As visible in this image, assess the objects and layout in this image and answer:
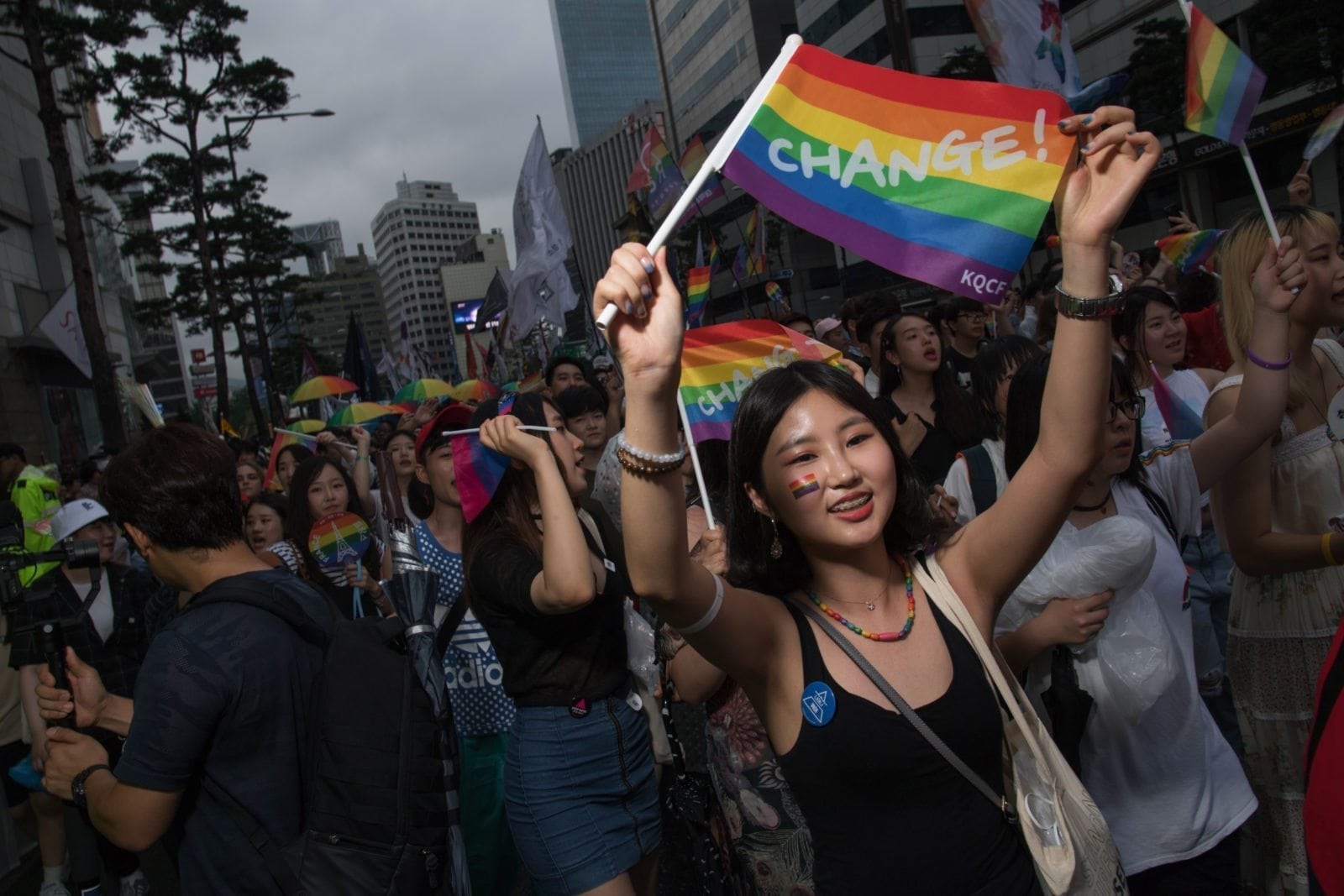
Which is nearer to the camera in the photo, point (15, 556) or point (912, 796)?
point (912, 796)

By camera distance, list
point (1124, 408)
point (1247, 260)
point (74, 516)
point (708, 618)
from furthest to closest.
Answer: point (74, 516) → point (1247, 260) → point (1124, 408) → point (708, 618)

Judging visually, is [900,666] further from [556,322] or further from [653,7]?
[653,7]

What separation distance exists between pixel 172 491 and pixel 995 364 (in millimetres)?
2869

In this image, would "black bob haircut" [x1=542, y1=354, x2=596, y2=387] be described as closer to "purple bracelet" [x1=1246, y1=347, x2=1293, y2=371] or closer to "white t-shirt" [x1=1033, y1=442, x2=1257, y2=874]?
"purple bracelet" [x1=1246, y1=347, x2=1293, y2=371]

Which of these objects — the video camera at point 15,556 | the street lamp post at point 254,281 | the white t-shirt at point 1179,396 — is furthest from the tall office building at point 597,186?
the video camera at point 15,556

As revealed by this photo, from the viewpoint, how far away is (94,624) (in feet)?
15.8

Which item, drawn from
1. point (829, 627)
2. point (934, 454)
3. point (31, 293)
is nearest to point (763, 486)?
point (829, 627)

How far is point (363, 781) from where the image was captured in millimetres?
2373

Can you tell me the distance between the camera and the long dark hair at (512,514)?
3.24m

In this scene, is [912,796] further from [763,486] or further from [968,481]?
[968,481]

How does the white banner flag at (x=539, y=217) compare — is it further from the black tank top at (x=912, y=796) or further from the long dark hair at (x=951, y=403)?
the black tank top at (x=912, y=796)

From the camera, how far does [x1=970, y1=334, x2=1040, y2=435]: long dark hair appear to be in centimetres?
373

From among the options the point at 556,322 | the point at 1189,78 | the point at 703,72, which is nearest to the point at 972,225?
the point at 1189,78

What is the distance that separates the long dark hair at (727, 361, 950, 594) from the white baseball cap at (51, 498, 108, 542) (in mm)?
2938
